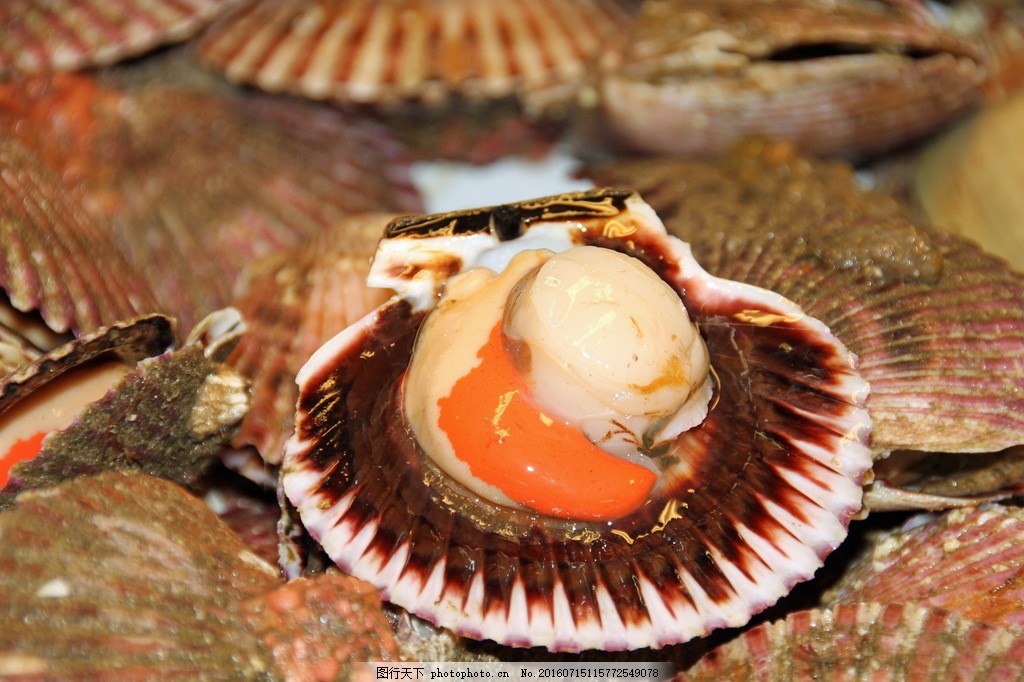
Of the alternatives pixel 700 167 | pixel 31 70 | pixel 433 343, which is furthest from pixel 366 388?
pixel 31 70

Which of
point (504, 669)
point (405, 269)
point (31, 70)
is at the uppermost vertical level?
point (31, 70)

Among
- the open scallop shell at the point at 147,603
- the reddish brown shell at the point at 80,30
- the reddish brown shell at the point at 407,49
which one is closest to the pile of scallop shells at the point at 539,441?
the open scallop shell at the point at 147,603

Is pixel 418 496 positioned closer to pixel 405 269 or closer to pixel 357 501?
pixel 357 501

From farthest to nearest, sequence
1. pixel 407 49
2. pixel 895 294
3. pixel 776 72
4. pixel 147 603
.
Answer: pixel 407 49 → pixel 776 72 → pixel 895 294 → pixel 147 603

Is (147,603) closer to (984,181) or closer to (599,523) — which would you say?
(599,523)

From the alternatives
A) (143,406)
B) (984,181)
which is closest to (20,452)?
(143,406)

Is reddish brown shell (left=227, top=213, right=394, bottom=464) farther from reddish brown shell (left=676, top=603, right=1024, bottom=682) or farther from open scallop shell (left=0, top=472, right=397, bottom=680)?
reddish brown shell (left=676, top=603, right=1024, bottom=682)

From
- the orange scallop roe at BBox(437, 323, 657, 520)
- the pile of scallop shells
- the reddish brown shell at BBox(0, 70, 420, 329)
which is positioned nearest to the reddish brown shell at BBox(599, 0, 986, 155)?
the pile of scallop shells

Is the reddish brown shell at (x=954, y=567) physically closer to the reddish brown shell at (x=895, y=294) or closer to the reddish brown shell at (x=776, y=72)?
the reddish brown shell at (x=895, y=294)
